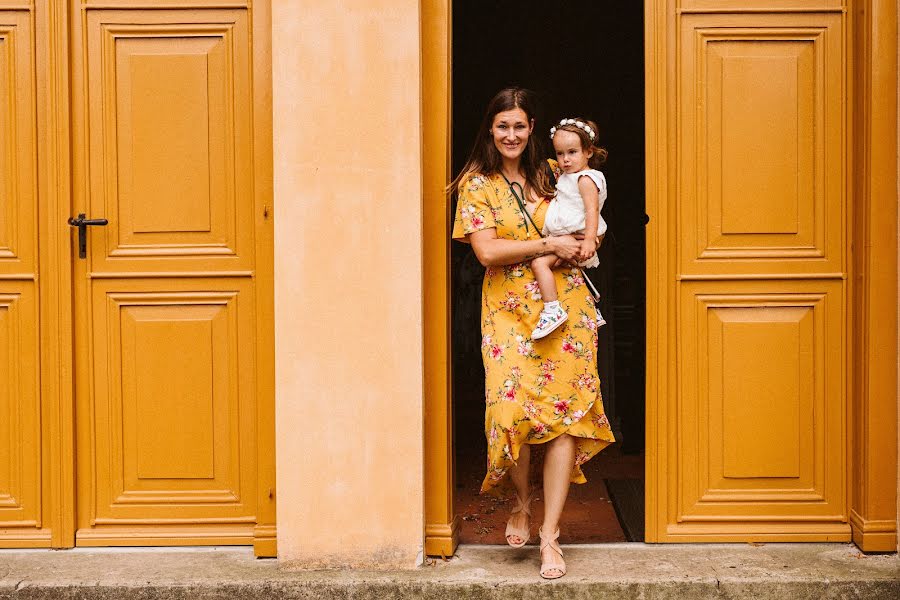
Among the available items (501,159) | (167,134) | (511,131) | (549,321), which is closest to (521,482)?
(549,321)

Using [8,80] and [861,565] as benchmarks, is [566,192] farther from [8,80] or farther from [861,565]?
[8,80]

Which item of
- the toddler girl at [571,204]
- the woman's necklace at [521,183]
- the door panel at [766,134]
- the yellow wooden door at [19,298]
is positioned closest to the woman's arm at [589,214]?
the toddler girl at [571,204]


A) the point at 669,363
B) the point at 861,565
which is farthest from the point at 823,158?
the point at 861,565

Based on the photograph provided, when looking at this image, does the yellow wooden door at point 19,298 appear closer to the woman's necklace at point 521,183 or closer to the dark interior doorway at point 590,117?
the woman's necklace at point 521,183

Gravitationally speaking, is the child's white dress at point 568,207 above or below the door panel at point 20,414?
above

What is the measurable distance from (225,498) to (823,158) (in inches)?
128

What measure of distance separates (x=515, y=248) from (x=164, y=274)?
168 centimetres

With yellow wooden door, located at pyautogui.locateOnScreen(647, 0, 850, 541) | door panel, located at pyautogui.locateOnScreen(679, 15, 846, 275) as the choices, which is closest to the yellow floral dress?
yellow wooden door, located at pyautogui.locateOnScreen(647, 0, 850, 541)

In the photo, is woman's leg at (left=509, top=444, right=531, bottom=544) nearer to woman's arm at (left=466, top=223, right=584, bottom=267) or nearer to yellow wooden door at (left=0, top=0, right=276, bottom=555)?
woman's arm at (left=466, top=223, right=584, bottom=267)

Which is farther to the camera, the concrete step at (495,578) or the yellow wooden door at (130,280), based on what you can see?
the yellow wooden door at (130,280)

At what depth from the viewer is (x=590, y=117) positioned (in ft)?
28.6

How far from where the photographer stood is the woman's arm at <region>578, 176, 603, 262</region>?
4277 mm

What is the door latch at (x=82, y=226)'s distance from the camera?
4660 mm

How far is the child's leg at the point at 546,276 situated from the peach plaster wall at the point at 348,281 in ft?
1.72
